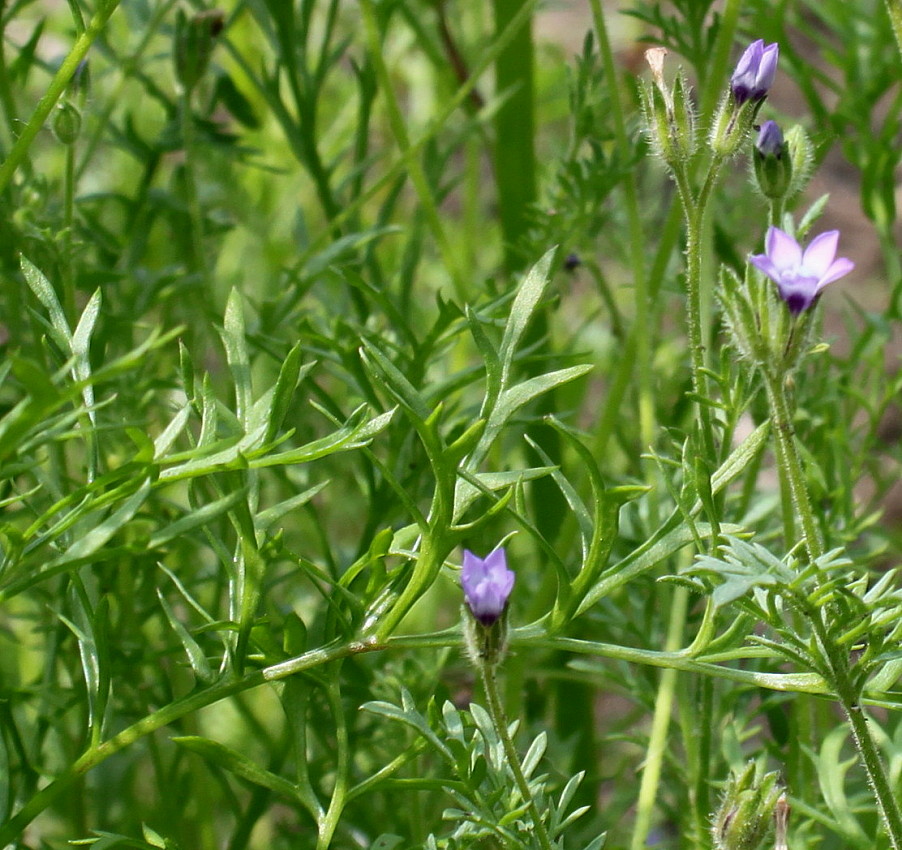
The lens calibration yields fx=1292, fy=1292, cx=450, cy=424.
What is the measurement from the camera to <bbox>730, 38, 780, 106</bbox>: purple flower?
0.56 meters

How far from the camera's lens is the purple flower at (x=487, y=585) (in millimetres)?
478

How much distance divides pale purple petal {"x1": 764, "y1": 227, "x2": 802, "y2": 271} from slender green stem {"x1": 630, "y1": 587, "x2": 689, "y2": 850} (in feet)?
0.61

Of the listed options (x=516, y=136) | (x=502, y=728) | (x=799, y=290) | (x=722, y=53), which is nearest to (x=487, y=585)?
(x=502, y=728)

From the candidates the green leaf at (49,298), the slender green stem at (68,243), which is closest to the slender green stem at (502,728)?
the green leaf at (49,298)

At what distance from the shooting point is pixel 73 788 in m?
0.81

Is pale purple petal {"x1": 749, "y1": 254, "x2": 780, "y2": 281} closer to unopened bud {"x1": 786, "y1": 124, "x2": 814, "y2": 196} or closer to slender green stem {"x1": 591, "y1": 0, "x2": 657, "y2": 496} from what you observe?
unopened bud {"x1": 786, "y1": 124, "x2": 814, "y2": 196}

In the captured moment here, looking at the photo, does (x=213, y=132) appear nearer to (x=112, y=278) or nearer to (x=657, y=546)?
(x=112, y=278)

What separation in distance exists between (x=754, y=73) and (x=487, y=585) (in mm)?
261

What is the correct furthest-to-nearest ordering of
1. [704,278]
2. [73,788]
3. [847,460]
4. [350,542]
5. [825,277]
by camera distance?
1. [350,542]
2. [847,460]
3. [73,788]
4. [704,278]
5. [825,277]

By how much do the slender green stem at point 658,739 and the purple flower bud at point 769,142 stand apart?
8.0 inches

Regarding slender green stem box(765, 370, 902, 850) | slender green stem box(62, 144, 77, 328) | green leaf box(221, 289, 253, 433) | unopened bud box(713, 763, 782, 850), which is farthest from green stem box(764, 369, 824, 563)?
slender green stem box(62, 144, 77, 328)

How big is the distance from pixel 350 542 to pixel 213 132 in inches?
30.3

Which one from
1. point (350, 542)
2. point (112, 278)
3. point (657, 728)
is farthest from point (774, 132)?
point (350, 542)

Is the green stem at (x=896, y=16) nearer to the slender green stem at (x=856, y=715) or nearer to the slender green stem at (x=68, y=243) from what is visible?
the slender green stem at (x=856, y=715)
